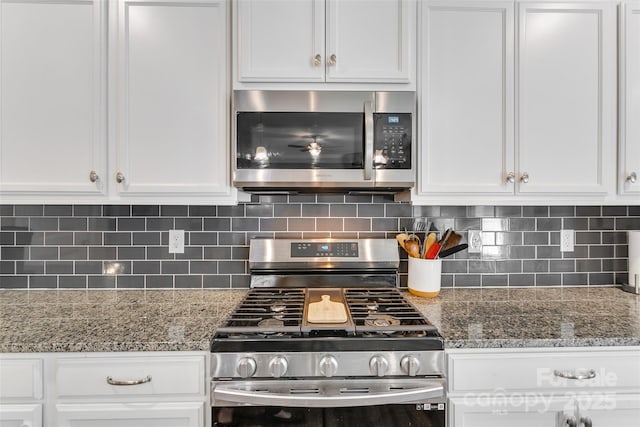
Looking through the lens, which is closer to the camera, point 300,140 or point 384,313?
point 384,313

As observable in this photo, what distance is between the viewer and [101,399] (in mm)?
1140

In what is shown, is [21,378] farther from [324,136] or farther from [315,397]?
[324,136]

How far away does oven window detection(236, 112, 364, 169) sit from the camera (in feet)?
4.77

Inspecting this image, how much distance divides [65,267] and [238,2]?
153cm

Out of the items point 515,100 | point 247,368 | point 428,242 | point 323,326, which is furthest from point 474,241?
point 247,368

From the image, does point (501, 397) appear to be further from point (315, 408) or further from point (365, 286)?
point (365, 286)

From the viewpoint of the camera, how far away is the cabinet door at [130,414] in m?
1.13

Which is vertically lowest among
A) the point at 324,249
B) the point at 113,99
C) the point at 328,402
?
the point at 328,402

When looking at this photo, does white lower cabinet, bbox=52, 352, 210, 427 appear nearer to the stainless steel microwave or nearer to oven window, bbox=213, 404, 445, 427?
oven window, bbox=213, 404, 445, 427

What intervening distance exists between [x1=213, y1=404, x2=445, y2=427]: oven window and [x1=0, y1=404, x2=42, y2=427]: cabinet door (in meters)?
0.57

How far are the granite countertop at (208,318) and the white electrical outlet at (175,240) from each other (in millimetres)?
216

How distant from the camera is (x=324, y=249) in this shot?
5.72 ft

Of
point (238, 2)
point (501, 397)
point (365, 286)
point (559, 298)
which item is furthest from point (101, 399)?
point (559, 298)

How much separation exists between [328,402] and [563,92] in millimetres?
1570
